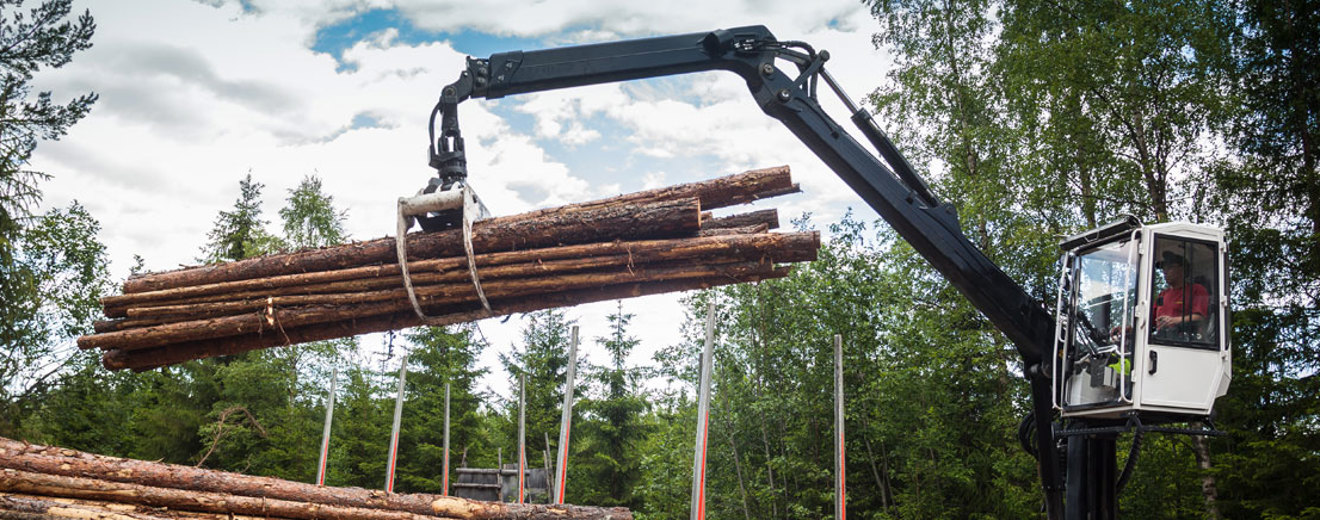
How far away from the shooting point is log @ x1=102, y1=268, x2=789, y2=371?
4984 millimetres

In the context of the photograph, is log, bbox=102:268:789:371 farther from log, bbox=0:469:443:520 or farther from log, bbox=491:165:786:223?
log, bbox=0:469:443:520

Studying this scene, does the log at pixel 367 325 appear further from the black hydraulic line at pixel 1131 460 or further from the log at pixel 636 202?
the black hydraulic line at pixel 1131 460

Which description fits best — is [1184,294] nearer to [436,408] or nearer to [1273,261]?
[1273,261]

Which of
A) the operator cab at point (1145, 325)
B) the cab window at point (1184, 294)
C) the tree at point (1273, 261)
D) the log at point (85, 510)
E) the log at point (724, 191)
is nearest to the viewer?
the log at point (85, 510)

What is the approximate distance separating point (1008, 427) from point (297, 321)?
13431 mm

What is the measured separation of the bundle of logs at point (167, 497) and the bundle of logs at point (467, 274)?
672 millimetres

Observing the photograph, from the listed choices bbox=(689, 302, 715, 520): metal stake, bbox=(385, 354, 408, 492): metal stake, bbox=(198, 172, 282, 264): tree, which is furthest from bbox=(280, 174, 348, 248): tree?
bbox=(689, 302, 715, 520): metal stake

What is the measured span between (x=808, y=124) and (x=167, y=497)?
15.6 feet

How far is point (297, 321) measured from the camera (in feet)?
16.8

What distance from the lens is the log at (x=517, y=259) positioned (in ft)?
15.7

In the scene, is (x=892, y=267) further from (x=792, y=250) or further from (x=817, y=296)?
(x=792, y=250)

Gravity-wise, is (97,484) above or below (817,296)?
below

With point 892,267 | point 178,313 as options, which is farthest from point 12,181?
point 892,267

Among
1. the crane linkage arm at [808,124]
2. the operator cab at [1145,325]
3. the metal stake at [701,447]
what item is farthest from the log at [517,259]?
the metal stake at [701,447]
